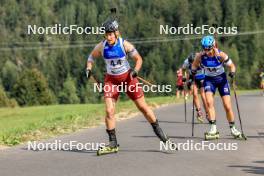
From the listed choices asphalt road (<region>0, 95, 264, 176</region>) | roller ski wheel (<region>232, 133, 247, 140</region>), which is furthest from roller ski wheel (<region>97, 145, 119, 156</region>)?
roller ski wheel (<region>232, 133, 247, 140</region>)

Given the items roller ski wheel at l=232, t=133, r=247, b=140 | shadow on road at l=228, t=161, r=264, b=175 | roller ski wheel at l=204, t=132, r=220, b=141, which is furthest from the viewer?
roller ski wheel at l=232, t=133, r=247, b=140

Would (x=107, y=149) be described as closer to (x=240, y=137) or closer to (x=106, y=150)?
(x=106, y=150)

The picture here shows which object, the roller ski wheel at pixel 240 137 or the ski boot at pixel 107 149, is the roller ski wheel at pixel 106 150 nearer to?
the ski boot at pixel 107 149

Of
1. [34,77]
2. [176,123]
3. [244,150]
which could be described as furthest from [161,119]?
[34,77]

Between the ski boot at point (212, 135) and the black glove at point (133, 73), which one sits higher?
the black glove at point (133, 73)

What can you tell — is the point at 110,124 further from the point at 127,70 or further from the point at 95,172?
the point at 95,172

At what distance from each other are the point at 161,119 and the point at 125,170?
1087cm

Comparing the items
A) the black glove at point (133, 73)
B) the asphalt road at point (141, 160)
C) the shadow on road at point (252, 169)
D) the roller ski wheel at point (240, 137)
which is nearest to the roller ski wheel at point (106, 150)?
the asphalt road at point (141, 160)

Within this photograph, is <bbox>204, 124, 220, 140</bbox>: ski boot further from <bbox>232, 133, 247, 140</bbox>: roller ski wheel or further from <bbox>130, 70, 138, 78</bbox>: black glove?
<bbox>130, 70, 138, 78</bbox>: black glove

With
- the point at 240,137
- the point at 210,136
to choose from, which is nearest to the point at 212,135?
the point at 210,136

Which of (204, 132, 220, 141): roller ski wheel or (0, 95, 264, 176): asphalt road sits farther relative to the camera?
(204, 132, 220, 141): roller ski wheel

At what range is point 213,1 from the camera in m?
192

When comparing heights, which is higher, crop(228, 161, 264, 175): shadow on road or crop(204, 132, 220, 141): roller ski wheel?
crop(204, 132, 220, 141): roller ski wheel

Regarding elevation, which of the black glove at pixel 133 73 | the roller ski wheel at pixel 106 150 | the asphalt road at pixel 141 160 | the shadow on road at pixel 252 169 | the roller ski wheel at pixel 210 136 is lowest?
the shadow on road at pixel 252 169
